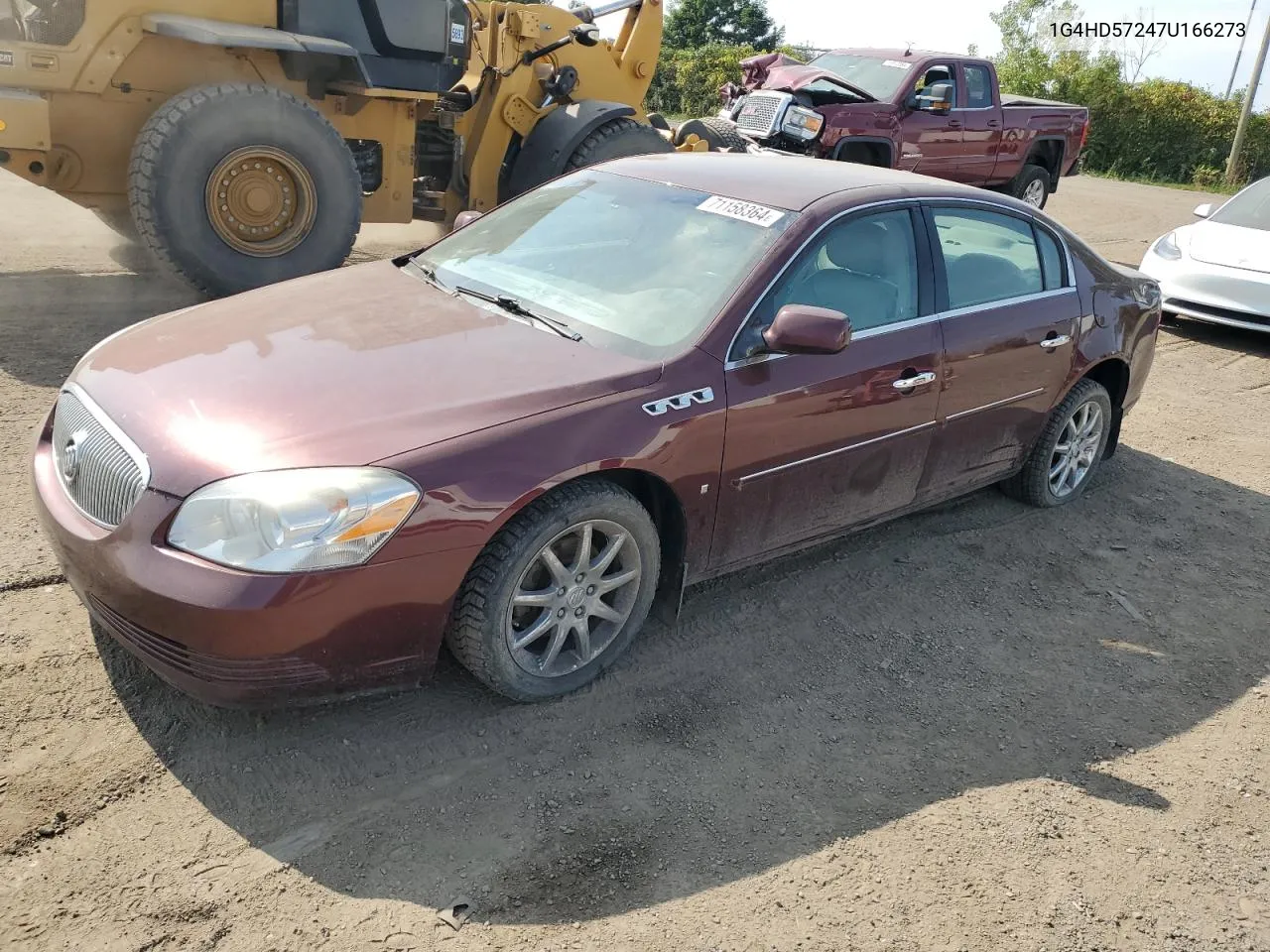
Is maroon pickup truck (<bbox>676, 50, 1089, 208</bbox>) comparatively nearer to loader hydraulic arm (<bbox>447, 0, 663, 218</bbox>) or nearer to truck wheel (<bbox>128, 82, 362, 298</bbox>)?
loader hydraulic arm (<bbox>447, 0, 663, 218</bbox>)

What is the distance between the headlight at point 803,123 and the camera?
1128 centimetres

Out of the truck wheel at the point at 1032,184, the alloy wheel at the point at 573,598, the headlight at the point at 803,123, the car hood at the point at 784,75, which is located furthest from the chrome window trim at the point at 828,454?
the truck wheel at the point at 1032,184

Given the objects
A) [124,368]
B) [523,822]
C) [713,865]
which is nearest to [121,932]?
[523,822]

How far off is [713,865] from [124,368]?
235 cm

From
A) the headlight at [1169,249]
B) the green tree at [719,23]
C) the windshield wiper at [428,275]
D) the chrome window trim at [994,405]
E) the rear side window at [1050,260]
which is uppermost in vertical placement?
the green tree at [719,23]

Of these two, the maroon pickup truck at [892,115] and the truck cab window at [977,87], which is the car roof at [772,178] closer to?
the maroon pickup truck at [892,115]

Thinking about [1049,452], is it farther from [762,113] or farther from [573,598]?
[762,113]

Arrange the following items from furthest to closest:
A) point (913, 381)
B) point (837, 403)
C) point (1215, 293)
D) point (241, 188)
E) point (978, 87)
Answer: point (978, 87) < point (1215, 293) < point (241, 188) < point (913, 381) < point (837, 403)

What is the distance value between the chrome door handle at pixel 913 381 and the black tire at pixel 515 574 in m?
1.26

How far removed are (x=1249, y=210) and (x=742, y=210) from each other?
8116mm

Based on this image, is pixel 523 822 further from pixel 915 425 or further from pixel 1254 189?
pixel 1254 189

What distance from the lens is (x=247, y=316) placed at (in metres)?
3.72

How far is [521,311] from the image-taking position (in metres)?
3.76

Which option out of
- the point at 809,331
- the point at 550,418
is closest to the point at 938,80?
the point at 809,331
